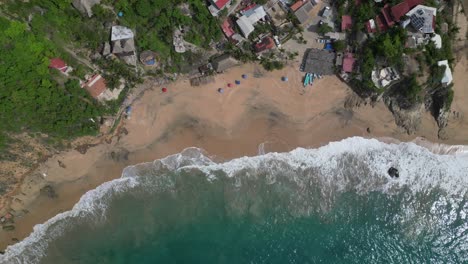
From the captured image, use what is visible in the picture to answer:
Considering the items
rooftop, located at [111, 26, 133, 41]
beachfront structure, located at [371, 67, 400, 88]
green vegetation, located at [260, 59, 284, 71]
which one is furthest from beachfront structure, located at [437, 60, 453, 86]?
rooftop, located at [111, 26, 133, 41]

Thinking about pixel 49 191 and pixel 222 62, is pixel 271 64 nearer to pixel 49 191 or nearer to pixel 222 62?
pixel 222 62

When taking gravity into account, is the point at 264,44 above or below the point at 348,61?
above

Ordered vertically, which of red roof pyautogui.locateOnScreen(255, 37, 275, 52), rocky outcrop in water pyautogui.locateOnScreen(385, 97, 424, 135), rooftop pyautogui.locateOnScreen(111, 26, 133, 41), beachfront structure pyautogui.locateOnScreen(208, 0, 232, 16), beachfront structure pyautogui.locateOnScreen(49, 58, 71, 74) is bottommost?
rocky outcrop in water pyautogui.locateOnScreen(385, 97, 424, 135)

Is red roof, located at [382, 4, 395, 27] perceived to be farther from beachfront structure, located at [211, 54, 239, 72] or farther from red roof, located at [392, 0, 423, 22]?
beachfront structure, located at [211, 54, 239, 72]

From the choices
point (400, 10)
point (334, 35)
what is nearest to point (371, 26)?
point (400, 10)

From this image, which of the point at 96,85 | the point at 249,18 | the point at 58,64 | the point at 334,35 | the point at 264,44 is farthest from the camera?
the point at 334,35
